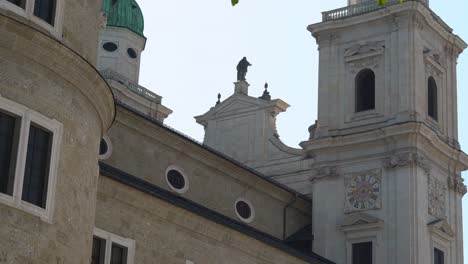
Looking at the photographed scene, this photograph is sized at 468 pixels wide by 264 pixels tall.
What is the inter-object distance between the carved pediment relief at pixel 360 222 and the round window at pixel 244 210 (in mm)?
3643

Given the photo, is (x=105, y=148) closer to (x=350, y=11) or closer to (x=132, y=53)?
(x=350, y=11)

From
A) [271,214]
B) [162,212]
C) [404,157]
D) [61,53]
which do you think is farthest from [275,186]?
[61,53]

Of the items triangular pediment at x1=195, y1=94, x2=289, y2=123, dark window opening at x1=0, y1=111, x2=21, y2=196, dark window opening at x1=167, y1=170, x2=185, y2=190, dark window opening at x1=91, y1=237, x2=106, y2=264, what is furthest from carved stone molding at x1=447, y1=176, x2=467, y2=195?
dark window opening at x1=0, y1=111, x2=21, y2=196

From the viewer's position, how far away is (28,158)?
18328mm

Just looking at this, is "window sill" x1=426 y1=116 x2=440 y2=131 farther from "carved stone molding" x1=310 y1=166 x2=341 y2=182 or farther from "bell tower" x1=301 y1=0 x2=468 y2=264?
"carved stone molding" x1=310 y1=166 x2=341 y2=182

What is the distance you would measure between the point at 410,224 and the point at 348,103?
607 centimetres

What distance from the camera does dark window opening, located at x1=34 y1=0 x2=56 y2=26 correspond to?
1945 cm

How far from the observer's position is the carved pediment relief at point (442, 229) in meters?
42.6

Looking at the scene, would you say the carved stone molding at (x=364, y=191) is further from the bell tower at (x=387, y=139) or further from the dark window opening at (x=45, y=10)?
the dark window opening at (x=45, y=10)

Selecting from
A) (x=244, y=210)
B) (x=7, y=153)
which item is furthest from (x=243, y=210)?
(x=7, y=153)

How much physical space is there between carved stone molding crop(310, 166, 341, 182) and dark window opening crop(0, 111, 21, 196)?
88.3ft

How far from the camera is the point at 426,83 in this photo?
45.4 metres

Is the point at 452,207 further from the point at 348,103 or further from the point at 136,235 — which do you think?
the point at 136,235

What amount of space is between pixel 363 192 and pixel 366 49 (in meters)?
5.91
